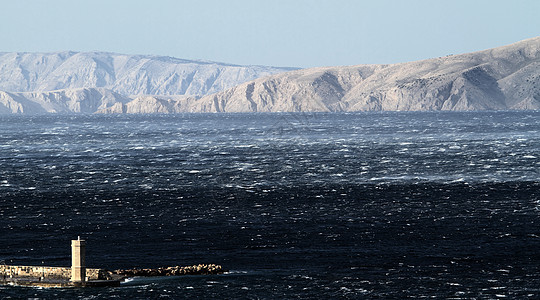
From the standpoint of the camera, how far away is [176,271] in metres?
68.2

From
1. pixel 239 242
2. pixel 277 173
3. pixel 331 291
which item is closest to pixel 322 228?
pixel 239 242

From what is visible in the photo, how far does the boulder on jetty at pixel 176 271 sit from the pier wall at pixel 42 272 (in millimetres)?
1848

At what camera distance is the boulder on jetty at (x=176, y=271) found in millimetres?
67688

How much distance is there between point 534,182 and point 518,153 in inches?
2302

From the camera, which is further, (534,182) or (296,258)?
(534,182)

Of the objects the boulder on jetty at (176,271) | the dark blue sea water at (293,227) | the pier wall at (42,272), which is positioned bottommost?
the dark blue sea water at (293,227)

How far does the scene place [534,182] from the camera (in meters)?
124

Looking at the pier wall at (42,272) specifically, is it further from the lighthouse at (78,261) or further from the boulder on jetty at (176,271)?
the boulder on jetty at (176,271)

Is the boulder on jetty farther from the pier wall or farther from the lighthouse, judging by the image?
the lighthouse

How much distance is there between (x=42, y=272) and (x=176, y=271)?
9.14 meters

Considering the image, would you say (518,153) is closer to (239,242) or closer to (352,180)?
(352,180)

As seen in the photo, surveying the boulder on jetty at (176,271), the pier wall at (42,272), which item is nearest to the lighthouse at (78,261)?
the pier wall at (42,272)

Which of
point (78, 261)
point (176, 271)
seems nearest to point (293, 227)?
point (176, 271)

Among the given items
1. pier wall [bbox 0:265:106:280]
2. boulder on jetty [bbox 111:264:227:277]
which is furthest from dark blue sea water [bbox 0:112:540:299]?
pier wall [bbox 0:265:106:280]
